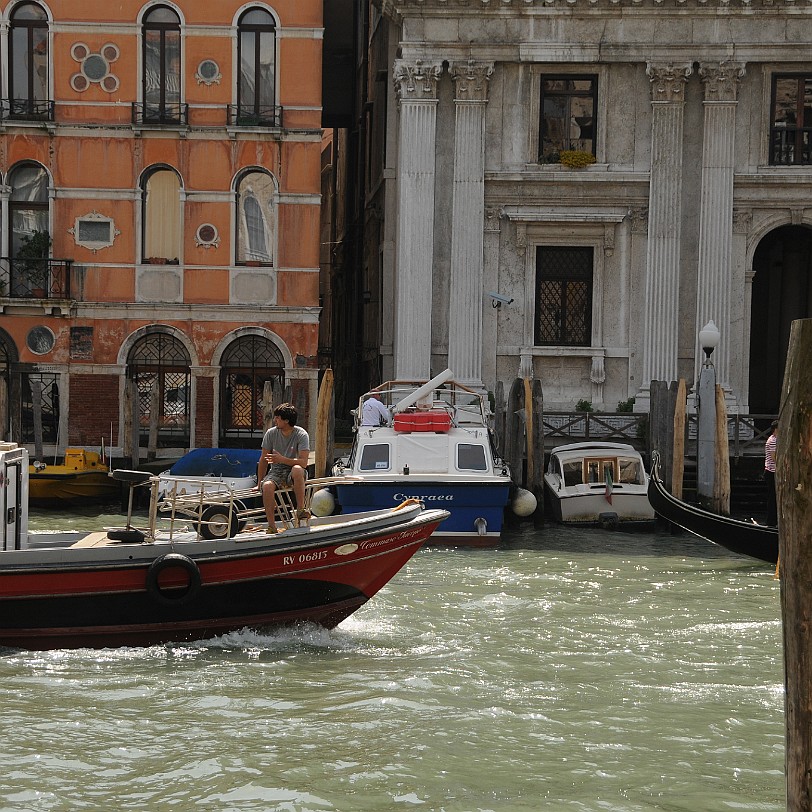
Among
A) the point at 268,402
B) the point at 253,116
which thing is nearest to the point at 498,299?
the point at 268,402

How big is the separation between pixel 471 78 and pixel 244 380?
6.37 m

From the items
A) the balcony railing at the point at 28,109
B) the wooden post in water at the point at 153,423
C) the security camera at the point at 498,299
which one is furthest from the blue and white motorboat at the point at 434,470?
the balcony railing at the point at 28,109

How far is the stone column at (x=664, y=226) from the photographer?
21.6 meters

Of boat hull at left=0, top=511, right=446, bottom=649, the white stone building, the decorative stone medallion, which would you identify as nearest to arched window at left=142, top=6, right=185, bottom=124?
the decorative stone medallion

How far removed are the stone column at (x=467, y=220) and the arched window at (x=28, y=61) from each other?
6953 millimetres

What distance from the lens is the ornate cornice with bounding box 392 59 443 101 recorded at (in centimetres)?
2172

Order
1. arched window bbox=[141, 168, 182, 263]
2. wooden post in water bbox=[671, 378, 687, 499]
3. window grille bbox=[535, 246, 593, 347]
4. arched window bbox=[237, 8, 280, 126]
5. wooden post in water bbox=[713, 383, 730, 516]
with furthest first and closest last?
arched window bbox=[141, 168, 182, 263] < arched window bbox=[237, 8, 280, 126] < window grille bbox=[535, 246, 593, 347] < wooden post in water bbox=[671, 378, 687, 499] < wooden post in water bbox=[713, 383, 730, 516]

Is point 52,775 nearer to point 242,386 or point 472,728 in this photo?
point 472,728

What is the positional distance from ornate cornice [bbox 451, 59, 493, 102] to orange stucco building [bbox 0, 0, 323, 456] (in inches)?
101

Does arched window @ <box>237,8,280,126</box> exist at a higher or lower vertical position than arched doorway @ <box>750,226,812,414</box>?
higher

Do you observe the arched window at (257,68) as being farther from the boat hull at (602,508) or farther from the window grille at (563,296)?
the boat hull at (602,508)

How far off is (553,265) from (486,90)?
10.1 feet

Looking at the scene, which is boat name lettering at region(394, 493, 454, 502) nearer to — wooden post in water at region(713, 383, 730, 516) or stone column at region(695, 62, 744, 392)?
wooden post in water at region(713, 383, 730, 516)

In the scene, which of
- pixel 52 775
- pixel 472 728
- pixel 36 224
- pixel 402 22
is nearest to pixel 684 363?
pixel 402 22
